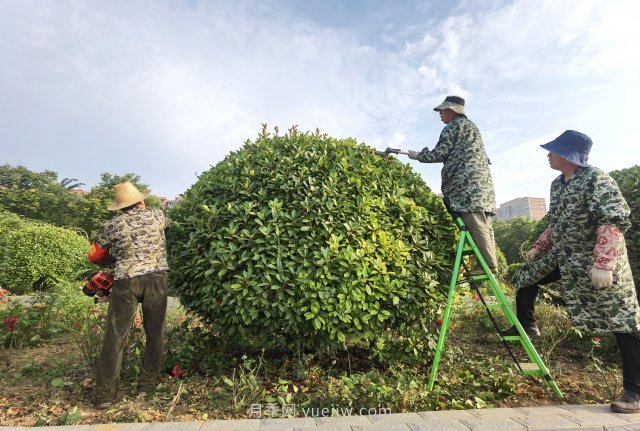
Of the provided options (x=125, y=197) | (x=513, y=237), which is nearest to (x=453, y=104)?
(x=125, y=197)

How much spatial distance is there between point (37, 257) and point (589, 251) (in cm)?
1626

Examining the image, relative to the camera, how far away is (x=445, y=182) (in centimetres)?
400

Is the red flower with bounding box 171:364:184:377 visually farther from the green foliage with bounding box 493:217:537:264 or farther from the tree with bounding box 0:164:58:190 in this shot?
the tree with bounding box 0:164:58:190

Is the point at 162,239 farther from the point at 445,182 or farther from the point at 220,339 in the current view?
the point at 445,182

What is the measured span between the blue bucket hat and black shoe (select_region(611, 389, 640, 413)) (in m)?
1.87

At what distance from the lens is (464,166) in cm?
385

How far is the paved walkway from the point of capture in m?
2.48

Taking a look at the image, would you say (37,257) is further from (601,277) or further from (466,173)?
(601,277)

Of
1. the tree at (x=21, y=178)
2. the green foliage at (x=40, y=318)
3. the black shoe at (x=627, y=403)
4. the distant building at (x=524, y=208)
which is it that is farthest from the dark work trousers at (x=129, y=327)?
the distant building at (x=524, y=208)

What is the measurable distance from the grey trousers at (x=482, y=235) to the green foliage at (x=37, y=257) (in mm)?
14665

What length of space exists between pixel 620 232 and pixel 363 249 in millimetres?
2054

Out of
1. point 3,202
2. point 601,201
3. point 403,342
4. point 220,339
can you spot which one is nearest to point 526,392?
point 403,342

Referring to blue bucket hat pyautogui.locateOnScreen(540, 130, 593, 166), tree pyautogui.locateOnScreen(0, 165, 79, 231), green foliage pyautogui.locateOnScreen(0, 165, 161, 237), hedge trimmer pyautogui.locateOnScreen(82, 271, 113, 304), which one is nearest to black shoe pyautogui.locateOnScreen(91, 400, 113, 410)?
hedge trimmer pyautogui.locateOnScreen(82, 271, 113, 304)

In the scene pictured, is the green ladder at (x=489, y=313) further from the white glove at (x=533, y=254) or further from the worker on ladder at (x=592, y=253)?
the white glove at (x=533, y=254)
